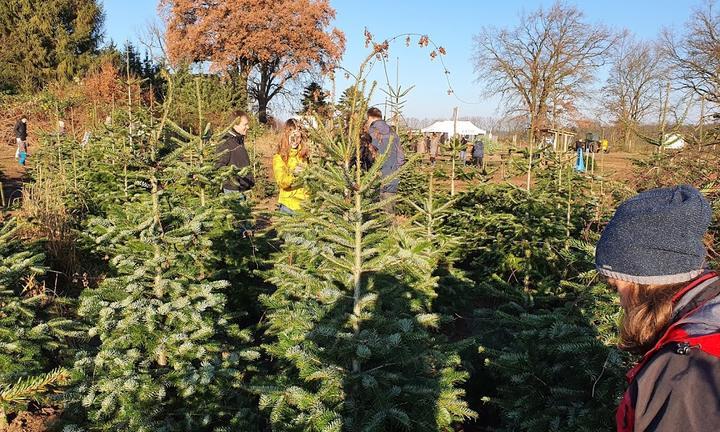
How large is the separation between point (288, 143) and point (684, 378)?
477 centimetres

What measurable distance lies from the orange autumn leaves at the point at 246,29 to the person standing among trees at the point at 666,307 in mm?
29352

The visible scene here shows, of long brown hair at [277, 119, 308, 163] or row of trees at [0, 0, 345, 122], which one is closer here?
long brown hair at [277, 119, 308, 163]

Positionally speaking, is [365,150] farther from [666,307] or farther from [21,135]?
[21,135]

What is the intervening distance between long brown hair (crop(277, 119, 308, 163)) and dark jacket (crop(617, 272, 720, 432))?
15.0ft

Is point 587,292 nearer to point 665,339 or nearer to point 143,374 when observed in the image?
point 665,339

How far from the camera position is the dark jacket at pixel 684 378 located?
1.14 meters

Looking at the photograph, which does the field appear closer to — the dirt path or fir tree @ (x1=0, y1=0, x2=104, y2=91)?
the dirt path

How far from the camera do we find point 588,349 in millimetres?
2984

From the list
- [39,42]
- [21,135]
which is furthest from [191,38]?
[21,135]

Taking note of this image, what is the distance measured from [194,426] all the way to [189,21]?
3251 cm

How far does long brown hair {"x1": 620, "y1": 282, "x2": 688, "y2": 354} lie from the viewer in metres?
1.38

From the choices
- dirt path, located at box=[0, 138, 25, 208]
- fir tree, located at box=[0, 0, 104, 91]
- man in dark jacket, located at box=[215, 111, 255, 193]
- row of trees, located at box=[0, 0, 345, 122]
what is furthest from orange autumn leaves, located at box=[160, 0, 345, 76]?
man in dark jacket, located at box=[215, 111, 255, 193]

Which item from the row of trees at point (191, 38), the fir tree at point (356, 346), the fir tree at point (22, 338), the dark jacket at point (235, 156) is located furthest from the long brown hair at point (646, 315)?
the row of trees at point (191, 38)

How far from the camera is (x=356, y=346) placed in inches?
107
